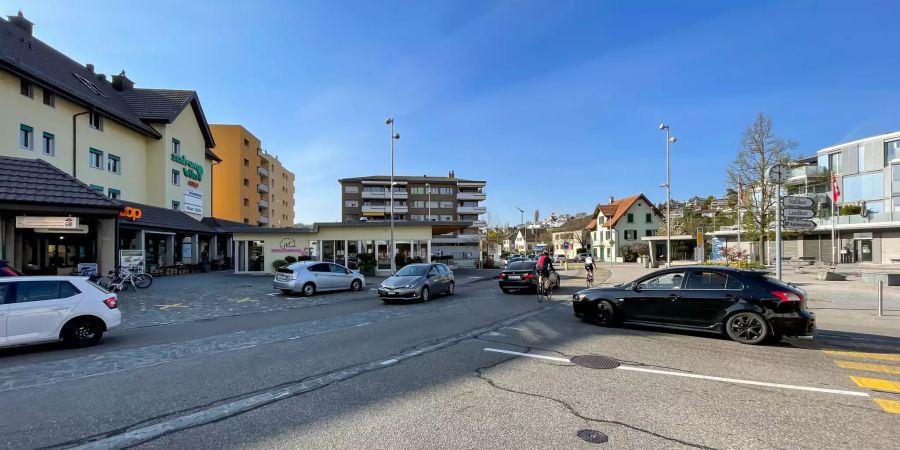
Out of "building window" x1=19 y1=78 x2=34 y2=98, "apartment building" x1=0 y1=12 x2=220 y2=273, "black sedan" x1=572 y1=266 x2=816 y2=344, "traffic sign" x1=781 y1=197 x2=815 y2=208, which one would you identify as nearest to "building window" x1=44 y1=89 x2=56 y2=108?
"apartment building" x1=0 y1=12 x2=220 y2=273

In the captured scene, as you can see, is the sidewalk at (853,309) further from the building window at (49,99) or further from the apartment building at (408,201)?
the apartment building at (408,201)

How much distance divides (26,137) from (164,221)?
9.57m

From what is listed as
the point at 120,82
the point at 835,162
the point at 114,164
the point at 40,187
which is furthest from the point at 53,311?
the point at 835,162

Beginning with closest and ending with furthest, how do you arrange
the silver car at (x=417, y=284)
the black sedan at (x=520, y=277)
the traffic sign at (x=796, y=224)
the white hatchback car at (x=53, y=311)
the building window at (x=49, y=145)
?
the white hatchback car at (x=53, y=311), the traffic sign at (x=796, y=224), the silver car at (x=417, y=284), the black sedan at (x=520, y=277), the building window at (x=49, y=145)

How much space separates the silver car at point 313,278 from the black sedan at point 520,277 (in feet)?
25.2

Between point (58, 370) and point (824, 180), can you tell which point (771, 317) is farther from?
point (824, 180)

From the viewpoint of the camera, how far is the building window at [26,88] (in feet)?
77.2

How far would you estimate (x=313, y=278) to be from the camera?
64.2 ft

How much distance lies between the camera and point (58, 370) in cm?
697

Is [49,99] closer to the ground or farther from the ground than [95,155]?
farther from the ground

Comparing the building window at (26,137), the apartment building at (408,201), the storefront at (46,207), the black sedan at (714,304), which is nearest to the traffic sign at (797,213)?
the black sedan at (714,304)

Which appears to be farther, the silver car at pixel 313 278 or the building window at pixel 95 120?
the building window at pixel 95 120

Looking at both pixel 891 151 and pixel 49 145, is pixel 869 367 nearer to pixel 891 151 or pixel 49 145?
pixel 49 145

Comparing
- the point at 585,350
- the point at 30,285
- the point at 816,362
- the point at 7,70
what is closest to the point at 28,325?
the point at 30,285
